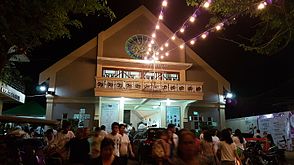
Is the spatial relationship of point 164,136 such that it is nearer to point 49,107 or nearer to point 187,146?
point 187,146

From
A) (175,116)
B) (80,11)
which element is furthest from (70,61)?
(80,11)

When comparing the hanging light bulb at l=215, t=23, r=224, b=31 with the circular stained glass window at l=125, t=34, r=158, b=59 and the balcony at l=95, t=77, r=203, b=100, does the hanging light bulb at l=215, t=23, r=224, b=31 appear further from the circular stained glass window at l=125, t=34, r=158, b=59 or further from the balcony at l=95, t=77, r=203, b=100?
the circular stained glass window at l=125, t=34, r=158, b=59

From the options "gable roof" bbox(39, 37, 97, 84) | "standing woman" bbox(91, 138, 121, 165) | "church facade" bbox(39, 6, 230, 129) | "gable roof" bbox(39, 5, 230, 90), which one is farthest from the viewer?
"gable roof" bbox(39, 5, 230, 90)

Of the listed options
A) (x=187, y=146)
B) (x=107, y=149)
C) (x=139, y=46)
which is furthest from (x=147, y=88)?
(x=187, y=146)

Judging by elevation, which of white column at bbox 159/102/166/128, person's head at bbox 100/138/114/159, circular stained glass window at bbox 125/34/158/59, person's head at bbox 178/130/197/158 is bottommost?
person's head at bbox 100/138/114/159

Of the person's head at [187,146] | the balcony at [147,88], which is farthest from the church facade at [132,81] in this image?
the person's head at [187,146]

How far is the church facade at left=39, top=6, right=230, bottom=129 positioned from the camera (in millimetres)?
17297

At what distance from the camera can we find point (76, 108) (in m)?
17.8

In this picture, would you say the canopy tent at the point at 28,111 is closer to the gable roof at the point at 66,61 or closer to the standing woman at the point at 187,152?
the gable roof at the point at 66,61

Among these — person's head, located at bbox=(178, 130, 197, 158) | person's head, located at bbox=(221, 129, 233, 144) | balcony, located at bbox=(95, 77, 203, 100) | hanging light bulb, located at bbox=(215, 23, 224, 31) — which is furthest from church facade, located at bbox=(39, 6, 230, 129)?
person's head, located at bbox=(178, 130, 197, 158)

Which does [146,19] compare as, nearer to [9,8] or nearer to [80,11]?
[80,11]

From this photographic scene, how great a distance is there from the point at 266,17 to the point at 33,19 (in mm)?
6320

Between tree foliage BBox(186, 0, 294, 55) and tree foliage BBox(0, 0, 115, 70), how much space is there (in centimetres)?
340

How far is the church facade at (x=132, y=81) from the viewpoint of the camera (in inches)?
681
